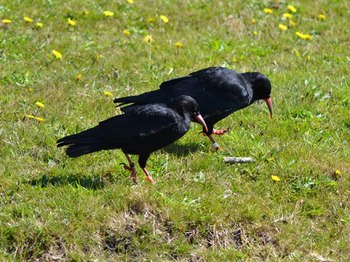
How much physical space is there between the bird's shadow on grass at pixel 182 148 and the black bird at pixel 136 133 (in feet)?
2.49

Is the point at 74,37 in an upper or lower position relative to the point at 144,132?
lower

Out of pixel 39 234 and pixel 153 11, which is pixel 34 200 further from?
pixel 153 11

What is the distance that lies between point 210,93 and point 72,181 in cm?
186

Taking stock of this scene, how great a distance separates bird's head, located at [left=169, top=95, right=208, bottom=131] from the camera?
7.15m

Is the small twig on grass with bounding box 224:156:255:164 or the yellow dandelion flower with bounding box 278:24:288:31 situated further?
the yellow dandelion flower with bounding box 278:24:288:31

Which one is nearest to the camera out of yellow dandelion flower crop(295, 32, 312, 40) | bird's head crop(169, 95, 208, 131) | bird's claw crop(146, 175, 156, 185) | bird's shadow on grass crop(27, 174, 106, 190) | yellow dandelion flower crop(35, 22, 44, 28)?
bird's shadow on grass crop(27, 174, 106, 190)

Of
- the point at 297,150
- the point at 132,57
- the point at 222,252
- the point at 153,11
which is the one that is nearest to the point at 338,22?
the point at 153,11

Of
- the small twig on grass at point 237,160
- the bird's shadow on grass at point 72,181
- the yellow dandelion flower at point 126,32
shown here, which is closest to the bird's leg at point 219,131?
the small twig on grass at point 237,160

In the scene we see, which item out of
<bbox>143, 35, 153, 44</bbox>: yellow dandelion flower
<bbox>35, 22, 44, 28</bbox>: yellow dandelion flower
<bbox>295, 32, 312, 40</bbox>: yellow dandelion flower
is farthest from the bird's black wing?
<bbox>295, 32, 312, 40</bbox>: yellow dandelion flower

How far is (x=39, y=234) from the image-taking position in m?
6.16

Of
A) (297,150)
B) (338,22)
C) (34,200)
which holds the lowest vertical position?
(338,22)

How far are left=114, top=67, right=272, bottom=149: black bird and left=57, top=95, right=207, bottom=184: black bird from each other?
0.72 metres

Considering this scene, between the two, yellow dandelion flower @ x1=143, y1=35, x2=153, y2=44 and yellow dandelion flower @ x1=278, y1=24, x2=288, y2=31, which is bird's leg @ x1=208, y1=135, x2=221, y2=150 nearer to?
yellow dandelion flower @ x1=143, y1=35, x2=153, y2=44

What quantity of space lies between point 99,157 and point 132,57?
9.94ft
